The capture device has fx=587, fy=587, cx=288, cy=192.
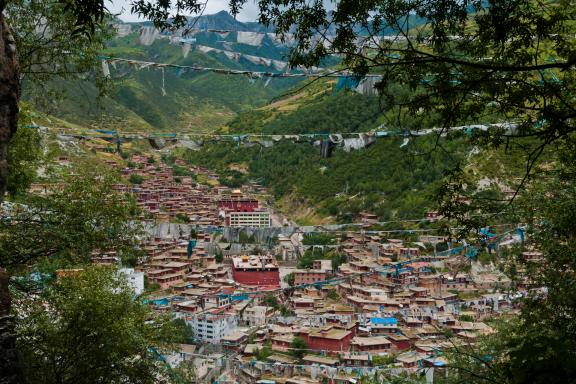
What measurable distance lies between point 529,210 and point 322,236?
63.5 feet

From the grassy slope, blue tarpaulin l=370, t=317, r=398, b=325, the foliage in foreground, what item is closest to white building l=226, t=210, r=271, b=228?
the grassy slope

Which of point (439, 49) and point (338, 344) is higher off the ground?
point (439, 49)

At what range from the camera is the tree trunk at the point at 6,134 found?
2.97 meters

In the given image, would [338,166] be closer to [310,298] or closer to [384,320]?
[310,298]

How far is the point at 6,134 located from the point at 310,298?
1443 centimetres

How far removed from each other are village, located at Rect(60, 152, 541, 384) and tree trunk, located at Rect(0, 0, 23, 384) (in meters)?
4.29

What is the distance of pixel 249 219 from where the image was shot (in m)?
25.9

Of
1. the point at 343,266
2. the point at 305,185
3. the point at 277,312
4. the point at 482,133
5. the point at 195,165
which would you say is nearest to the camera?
the point at 482,133

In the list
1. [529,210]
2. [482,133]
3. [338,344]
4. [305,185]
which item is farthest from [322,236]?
[482,133]

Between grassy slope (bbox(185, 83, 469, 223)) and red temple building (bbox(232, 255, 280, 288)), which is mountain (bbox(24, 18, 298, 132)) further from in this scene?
red temple building (bbox(232, 255, 280, 288))

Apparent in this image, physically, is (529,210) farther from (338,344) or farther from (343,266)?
(343,266)

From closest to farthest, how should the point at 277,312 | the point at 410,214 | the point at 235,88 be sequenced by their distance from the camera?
the point at 277,312, the point at 410,214, the point at 235,88

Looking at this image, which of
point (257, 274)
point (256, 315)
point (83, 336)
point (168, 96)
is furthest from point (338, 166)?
point (168, 96)

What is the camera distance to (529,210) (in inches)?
211
